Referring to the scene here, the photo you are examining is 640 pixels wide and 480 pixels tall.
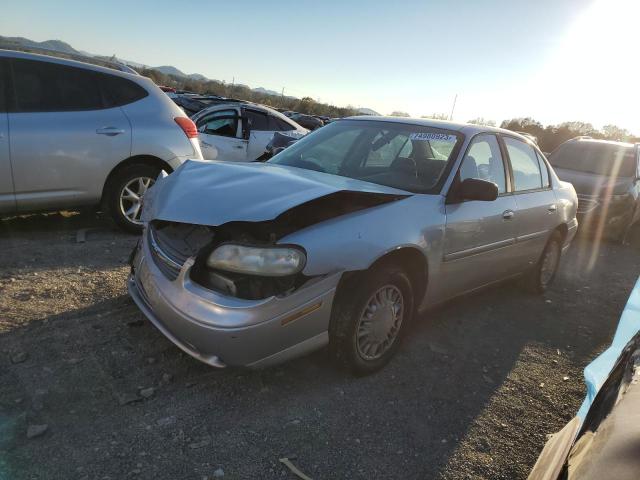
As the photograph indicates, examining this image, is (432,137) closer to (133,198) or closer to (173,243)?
(173,243)

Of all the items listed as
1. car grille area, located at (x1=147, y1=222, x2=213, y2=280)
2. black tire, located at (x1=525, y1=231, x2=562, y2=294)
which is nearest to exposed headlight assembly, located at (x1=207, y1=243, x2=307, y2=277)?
car grille area, located at (x1=147, y1=222, x2=213, y2=280)

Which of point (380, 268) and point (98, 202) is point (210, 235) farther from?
point (98, 202)

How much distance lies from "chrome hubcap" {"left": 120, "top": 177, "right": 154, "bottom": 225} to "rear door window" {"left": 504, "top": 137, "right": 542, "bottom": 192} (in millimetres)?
3684

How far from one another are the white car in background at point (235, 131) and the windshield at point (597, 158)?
5.74 m

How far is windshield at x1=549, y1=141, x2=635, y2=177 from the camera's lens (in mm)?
9391

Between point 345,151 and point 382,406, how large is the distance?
2.00m

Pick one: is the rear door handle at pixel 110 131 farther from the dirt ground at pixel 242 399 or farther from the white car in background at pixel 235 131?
the white car in background at pixel 235 131

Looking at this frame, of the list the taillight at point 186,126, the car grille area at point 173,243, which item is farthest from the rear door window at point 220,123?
the car grille area at point 173,243

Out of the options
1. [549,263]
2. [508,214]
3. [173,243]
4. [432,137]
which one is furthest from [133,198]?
[549,263]

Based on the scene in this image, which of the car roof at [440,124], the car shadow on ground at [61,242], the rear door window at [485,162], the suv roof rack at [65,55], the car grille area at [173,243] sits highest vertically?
the suv roof rack at [65,55]

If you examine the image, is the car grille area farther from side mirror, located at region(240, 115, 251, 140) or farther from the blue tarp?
side mirror, located at region(240, 115, 251, 140)

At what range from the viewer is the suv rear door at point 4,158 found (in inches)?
179

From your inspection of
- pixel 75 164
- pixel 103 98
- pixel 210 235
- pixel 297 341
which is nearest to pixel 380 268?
pixel 297 341

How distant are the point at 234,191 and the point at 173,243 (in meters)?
0.50
